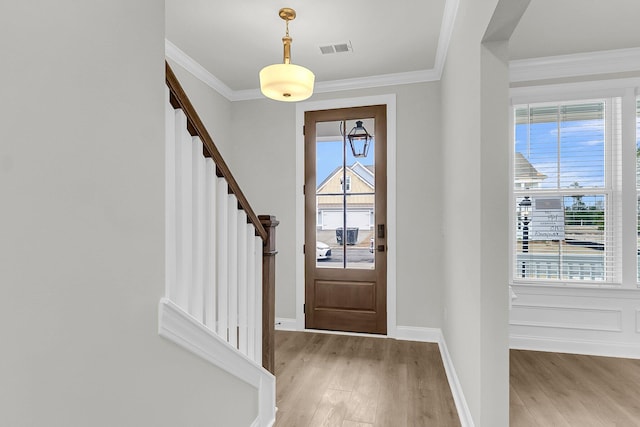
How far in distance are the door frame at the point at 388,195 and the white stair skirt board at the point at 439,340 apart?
0.09 meters

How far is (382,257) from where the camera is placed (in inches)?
147

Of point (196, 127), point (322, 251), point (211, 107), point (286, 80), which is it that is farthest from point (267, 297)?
point (211, 107)

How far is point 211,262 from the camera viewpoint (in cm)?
148

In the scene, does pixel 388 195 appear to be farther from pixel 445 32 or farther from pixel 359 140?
pixel 445 32

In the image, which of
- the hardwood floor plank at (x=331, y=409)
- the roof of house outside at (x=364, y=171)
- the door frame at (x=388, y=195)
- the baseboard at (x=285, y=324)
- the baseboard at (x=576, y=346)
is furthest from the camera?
the baseboard at (x=285, y=324)

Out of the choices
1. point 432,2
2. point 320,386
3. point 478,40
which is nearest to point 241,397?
point 320,386

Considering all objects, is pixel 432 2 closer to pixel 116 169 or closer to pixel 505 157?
pixel 505 157

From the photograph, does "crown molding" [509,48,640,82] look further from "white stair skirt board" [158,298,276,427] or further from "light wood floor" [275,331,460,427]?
"white stair skirt board" [158,298,276,427]

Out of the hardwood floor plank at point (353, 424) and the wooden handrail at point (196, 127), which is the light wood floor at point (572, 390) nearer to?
the hardwood floor plank at point (353, 424)

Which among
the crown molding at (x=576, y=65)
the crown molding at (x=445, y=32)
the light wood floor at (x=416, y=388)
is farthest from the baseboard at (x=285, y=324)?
the crown molding at (x=576, y=65)

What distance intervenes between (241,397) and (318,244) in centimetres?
234

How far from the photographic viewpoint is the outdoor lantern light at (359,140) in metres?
3.79

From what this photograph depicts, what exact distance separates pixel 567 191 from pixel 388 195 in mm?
1661

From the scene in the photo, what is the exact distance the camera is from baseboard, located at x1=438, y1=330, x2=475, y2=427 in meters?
2.02
